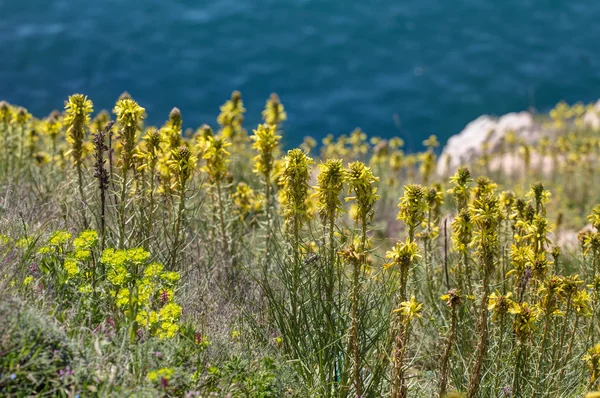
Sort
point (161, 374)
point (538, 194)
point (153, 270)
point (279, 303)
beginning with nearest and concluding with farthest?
point (161, 374), point (153, 270), point (279, 303), point (538, 194)

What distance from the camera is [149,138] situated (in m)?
4.46

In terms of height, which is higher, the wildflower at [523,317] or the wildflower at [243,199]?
the wildflower at [243,199]

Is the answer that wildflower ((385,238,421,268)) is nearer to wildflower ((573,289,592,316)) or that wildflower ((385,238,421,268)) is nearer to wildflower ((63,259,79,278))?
wildflower ((573,289,592,316))

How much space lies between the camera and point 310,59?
21.3 m

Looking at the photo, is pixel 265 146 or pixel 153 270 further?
pixel 265 146

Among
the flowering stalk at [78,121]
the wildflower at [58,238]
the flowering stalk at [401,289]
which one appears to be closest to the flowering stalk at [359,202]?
the flowering stalk at [401,289]

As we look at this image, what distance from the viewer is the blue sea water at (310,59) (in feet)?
63.3

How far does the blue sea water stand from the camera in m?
19.3

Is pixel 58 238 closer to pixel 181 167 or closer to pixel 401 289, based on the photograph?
pixel 181 167

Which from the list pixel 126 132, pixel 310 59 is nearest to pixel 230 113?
pixel 126 132

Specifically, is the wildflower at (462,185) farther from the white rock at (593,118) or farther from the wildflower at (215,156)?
the white rock at (593,118)

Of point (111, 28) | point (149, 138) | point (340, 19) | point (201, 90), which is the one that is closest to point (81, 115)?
point (149, 138)

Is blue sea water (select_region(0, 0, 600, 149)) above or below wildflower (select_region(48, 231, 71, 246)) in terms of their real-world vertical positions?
above

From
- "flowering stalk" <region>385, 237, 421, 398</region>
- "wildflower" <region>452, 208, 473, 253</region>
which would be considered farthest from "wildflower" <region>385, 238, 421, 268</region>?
"wildflower" <region>452, 208, 473, 253</region>
